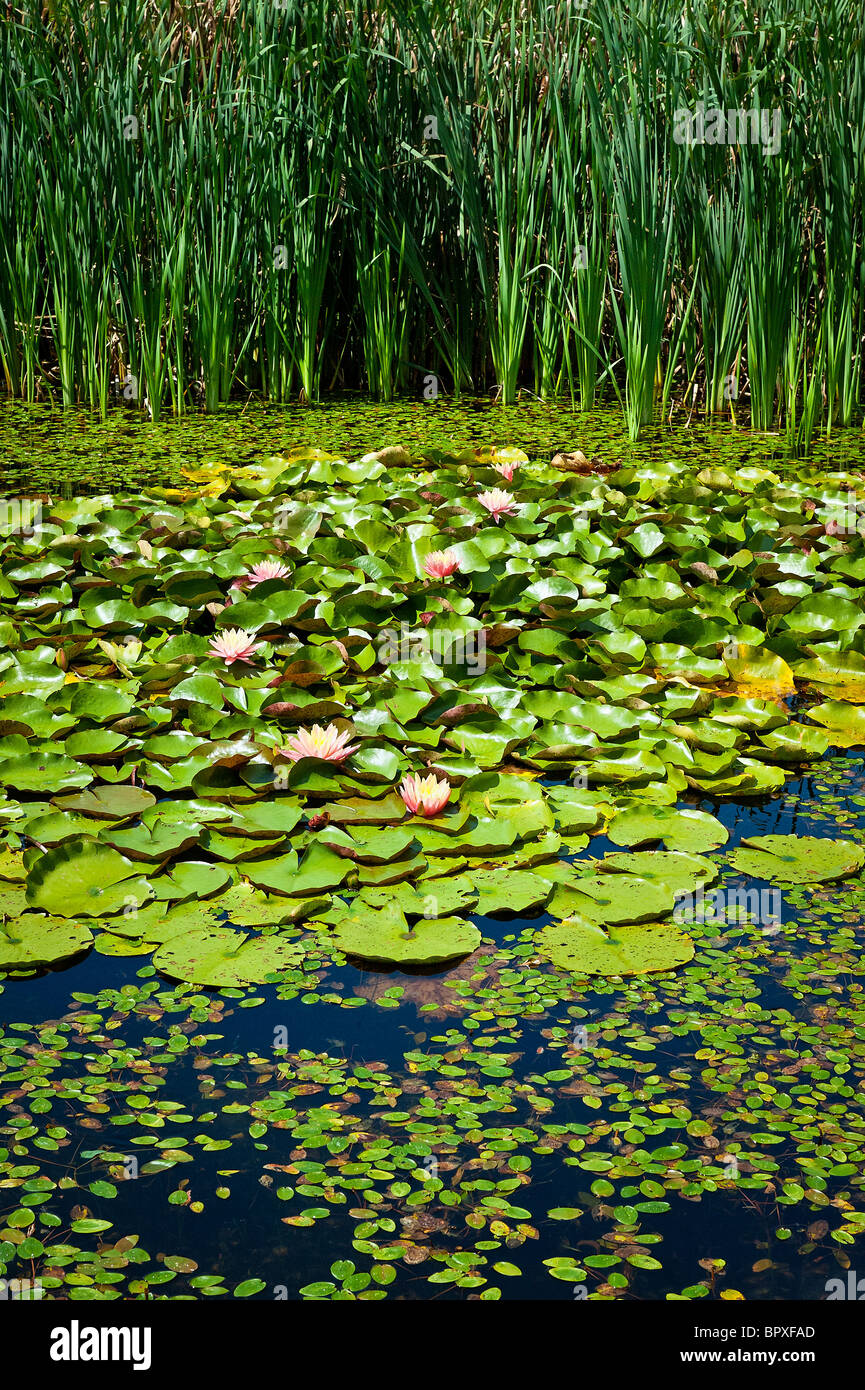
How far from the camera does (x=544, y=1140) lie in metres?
1.37

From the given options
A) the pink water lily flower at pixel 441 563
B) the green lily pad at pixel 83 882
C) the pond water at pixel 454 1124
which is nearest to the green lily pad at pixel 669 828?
the pond water at pixel 454 1124

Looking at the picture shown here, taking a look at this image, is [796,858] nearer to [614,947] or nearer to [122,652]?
[614,947]

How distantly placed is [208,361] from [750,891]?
12.4 feet

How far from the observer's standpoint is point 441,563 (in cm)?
291

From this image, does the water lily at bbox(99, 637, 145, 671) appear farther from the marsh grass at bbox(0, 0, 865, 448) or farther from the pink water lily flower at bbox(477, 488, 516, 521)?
the marsh grass at bbox(0, 0, 865, 448)

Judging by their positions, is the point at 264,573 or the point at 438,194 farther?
the point at 438,194

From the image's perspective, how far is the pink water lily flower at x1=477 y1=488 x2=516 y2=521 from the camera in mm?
3406

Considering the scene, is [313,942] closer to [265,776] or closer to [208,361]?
[265,776]

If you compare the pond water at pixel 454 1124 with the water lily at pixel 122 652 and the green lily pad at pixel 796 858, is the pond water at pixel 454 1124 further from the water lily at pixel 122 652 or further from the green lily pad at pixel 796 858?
the water lily at pixel 122 652

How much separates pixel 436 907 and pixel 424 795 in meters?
0.28

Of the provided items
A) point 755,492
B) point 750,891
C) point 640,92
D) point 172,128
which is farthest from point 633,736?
point 172,128

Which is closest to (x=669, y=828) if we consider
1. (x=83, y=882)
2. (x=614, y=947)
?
(x=614, y=947)

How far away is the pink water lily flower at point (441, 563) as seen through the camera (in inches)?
115

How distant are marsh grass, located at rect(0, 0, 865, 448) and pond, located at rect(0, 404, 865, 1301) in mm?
1663
